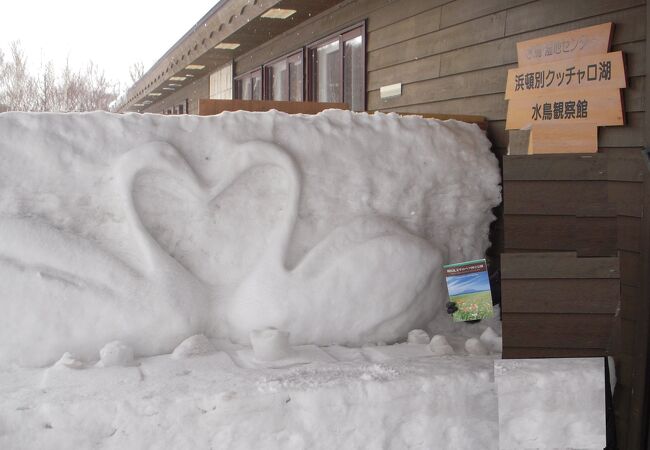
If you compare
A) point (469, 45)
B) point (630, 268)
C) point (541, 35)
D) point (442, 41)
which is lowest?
point (630, 268)

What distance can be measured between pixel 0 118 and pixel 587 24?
2.58m

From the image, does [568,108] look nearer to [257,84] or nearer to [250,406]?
[250,406]

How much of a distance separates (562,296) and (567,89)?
1.58 m

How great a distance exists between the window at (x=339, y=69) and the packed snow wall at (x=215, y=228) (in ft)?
7.91

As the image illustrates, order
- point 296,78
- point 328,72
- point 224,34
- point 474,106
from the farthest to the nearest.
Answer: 1. point 224,34
2. point 296,78
3. point 328,72
4. point 474,106

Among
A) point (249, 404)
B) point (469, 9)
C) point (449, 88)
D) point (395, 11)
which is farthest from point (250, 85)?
point (249, 404)

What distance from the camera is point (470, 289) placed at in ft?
9.12

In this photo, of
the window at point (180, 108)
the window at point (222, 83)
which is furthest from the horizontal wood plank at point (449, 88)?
the window at point (180, 108)

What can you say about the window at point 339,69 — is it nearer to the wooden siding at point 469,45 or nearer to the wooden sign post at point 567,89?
the wooden siding at point 469,45

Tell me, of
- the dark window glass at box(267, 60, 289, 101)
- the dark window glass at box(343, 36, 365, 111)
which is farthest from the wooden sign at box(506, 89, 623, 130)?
the dark window glass at box(267, 60, 289, 101)

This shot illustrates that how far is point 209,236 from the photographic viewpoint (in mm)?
2545

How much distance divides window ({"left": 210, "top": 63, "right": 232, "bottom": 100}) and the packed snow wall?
239 inches

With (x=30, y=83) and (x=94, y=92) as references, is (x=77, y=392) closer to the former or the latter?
(x=30, y=83)

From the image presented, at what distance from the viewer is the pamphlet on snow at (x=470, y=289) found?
9.08ft
